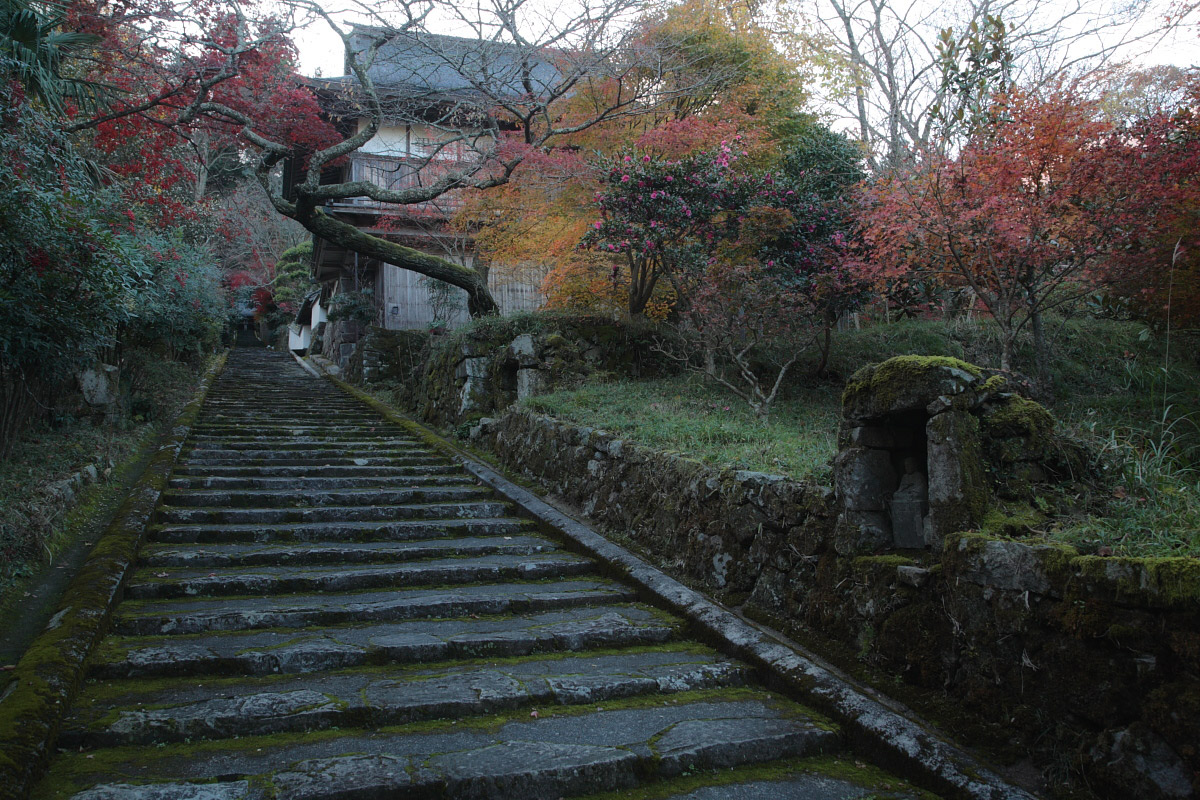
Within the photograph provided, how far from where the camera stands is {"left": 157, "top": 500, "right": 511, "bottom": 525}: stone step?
6277mm

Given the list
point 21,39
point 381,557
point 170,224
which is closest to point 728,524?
point 381,557

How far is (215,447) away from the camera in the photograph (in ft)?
29.2

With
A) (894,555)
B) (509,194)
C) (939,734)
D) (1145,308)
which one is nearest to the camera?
(939,734)

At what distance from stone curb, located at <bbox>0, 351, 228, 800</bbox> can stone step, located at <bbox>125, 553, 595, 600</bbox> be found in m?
0.27

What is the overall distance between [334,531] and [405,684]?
9.03 feet

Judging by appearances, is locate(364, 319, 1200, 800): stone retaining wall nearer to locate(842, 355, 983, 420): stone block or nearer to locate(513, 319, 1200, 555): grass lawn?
locate(842, 355, 983, 420): stone block

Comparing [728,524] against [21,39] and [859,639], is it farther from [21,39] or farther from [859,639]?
[21,39]

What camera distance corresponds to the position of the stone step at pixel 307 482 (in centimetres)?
722

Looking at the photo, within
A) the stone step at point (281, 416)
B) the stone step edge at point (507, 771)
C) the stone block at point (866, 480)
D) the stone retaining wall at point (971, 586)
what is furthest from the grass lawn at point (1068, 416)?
the stone step at point (281, 416)

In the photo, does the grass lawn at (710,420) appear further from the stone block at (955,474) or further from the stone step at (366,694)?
the stone step at (366,694)

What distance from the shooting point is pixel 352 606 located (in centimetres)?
461

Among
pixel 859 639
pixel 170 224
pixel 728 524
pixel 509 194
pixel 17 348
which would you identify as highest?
pixel 509 194

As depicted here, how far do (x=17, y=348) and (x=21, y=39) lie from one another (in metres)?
2.47

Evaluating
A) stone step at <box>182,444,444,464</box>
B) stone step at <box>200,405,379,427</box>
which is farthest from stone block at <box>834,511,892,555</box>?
stone step at <box>200,405,379,427</box>
